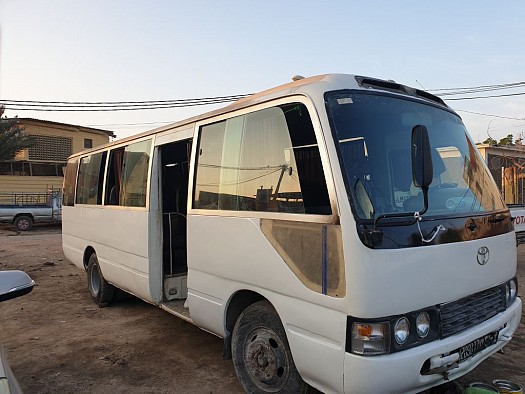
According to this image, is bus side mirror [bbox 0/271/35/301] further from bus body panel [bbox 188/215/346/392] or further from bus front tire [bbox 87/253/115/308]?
bus front tire [bbox 87/253/115/308]

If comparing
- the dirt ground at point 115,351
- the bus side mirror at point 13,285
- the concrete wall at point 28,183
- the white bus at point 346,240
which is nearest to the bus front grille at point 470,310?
the white bus at point 346,240

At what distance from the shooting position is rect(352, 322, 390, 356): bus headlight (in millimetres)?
2562

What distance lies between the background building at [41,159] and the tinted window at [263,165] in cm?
2533

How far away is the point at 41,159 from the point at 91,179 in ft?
77.0

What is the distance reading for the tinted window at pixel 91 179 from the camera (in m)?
6.68

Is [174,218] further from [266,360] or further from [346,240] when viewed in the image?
[346,240]

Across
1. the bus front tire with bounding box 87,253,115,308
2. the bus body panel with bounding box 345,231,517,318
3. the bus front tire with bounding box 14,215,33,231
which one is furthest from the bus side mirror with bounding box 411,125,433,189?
the bus front tire with bounding box 14,215,33,231

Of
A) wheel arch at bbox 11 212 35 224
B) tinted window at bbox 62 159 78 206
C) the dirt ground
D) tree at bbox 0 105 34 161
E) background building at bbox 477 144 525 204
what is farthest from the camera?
tree at bbox 0 105 34 161

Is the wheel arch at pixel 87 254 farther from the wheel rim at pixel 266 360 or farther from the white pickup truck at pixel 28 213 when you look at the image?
the white pickup truck at pixel 28 213

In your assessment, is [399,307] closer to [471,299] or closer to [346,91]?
[471,299]

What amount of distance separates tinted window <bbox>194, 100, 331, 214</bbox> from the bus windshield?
0.22 metres

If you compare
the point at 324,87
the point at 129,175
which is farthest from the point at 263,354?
the point at 129,175

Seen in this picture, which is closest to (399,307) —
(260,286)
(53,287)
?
(260,286)

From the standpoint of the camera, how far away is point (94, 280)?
704cm
